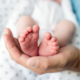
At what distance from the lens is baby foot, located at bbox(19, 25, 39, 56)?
1.53ft

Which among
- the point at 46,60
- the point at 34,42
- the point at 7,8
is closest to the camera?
the point at 46,60

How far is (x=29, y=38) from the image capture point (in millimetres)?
481

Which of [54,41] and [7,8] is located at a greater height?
[7,8]

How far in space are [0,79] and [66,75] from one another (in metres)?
0.38

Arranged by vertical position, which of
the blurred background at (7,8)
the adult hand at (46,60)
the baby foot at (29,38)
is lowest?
the adult hand at (46,60)

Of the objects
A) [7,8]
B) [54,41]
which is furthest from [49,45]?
[7,8]

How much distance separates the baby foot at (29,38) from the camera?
18.4 inches

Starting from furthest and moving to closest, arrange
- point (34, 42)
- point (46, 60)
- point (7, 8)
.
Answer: point (7, 8)
point (34, 42)
point (46, 60)

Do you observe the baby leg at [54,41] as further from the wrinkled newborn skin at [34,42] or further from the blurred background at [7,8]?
the blurred background at [7,8]

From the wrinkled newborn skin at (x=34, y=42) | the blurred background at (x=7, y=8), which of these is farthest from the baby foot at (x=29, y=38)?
the blurred background at (x=7, y=8)

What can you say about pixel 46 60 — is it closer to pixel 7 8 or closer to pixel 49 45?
pixel 49 45

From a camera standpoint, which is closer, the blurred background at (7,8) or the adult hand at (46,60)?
the adult hand at (46,60)

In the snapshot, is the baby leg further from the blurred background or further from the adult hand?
the blurred background

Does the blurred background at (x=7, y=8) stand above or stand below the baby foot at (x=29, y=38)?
above
